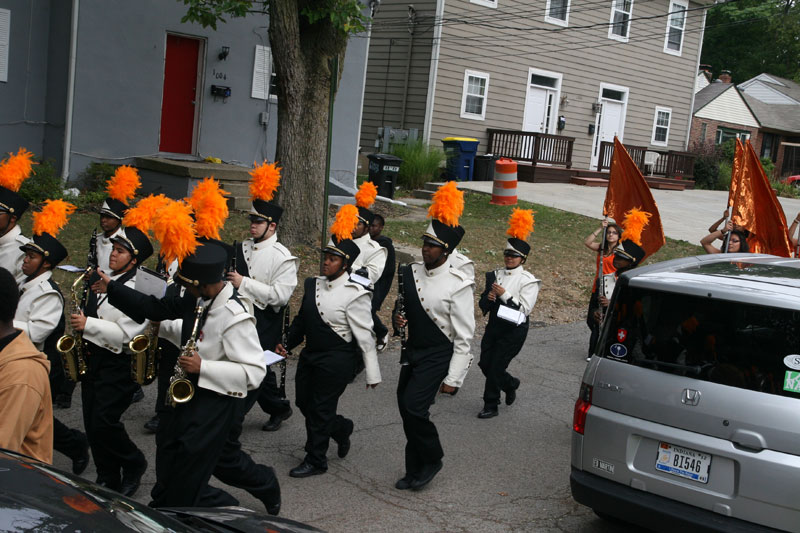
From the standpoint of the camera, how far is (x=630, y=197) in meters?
9.59

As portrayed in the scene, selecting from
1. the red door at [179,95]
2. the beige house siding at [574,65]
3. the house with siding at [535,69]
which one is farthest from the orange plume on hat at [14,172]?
the beige house siding at [574,65]

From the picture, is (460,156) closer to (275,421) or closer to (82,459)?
(275,421)

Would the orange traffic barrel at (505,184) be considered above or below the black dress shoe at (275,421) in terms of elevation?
above

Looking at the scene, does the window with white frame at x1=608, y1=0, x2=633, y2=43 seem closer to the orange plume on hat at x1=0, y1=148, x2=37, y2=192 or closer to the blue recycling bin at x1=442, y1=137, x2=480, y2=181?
the blue recycling bin at x1=442, y1=137, x2=480, y2=181

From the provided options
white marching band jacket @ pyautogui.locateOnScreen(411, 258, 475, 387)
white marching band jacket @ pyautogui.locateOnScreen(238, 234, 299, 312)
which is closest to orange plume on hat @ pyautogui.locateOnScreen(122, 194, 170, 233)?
white marching band jacket @ pyautogui.locateOnScreen(238, 234, 299, 312)

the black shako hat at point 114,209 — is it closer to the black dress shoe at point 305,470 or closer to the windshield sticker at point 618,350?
the black dress shoe at point 305,470

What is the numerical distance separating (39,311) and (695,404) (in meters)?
4.16

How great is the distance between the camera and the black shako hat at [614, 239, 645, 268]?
8.83 meters

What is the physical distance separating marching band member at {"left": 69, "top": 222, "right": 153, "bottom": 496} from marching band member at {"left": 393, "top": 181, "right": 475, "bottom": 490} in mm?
1898

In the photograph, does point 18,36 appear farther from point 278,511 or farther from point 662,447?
point 662,447

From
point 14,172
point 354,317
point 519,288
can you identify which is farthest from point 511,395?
point 14,172

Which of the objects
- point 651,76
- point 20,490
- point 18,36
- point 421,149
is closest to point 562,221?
point 421,149

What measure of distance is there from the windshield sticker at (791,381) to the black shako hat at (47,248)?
15.3ft

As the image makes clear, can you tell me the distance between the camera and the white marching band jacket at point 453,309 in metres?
6.14
